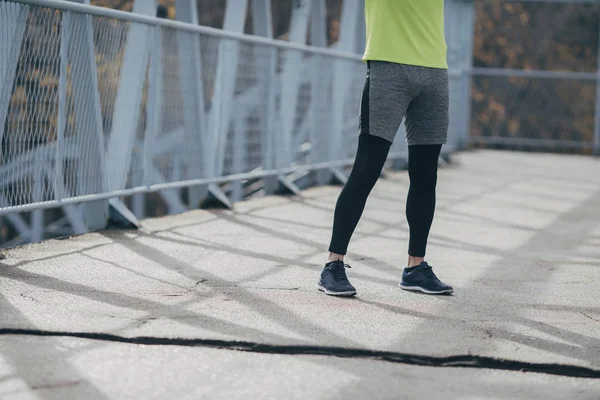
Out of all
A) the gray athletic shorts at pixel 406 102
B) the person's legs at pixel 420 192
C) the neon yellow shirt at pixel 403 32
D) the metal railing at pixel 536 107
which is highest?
the neon yellow shirt at pixel 403 32

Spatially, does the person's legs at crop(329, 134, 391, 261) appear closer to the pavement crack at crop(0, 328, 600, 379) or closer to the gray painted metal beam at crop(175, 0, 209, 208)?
the pavement crack at crop(0, 328, 600, 379)

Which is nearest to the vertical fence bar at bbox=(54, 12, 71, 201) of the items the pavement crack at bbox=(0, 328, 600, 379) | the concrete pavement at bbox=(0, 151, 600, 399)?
the concrete pavement at bbox=(0, 151, 600, 399)

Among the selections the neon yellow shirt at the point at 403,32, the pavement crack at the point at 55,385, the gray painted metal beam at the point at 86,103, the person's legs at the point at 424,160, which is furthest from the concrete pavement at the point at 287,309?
the neon yellow shirt at the point at 403,32

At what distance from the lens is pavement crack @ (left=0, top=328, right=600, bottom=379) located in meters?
3.40

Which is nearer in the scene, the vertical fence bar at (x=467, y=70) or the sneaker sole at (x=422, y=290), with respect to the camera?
the sneaker sole at (x=422, y=290)

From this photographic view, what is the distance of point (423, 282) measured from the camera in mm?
4699

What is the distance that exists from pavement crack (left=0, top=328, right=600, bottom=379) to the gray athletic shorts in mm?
1231

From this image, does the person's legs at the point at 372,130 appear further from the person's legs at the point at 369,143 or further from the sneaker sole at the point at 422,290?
the sneaker sole at the point at 422,290

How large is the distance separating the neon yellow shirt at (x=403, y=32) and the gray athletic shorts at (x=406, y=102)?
0.04m

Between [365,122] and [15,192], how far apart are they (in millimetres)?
1913

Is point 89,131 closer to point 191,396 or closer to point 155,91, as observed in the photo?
point 155,91

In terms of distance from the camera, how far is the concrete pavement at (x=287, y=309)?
3166mm

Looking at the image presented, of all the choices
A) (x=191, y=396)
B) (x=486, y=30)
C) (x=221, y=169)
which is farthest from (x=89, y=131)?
(x=486, y=30)

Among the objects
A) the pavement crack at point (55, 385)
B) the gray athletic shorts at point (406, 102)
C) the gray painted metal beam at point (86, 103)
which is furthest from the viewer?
the gray painted metal beam at point (86, 103)
